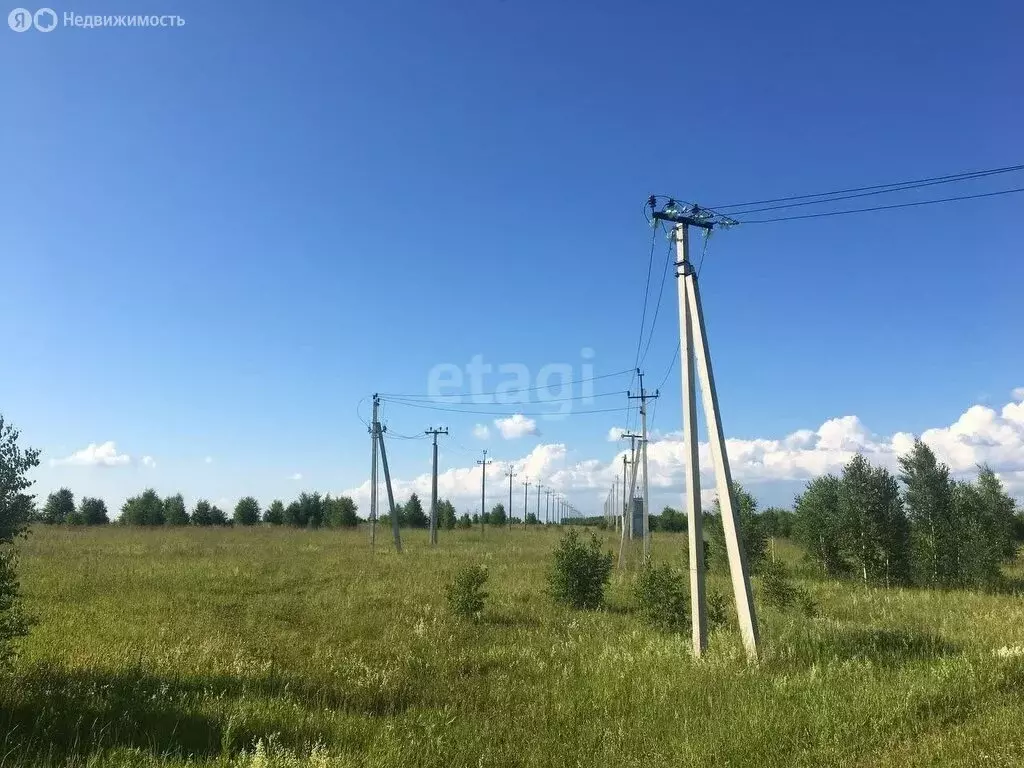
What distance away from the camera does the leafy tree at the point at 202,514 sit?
8050 centimetres

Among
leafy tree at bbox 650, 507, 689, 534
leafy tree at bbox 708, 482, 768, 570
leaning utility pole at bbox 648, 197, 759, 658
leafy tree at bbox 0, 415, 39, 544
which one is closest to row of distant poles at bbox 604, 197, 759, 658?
leaning utility pole at bbox 648, 197, 759, 658

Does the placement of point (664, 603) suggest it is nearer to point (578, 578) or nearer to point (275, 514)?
point (578, 578)

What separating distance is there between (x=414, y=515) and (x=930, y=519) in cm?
6695

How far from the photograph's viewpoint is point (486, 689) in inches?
354

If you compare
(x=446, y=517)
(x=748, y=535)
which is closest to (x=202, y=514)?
(x=446, y=517)

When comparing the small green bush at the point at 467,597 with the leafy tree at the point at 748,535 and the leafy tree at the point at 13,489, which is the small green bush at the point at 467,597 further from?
the leafy tree at the point at 748,535

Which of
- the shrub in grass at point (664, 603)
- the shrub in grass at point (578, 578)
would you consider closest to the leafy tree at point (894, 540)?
the shrub in grass at point (578, 578)

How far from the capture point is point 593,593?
17.1 metres

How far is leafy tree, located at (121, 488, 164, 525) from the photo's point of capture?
79.2m

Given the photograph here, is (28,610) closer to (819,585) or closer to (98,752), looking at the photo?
(98,752)

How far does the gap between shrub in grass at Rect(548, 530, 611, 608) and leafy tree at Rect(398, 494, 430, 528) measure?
67868 mm

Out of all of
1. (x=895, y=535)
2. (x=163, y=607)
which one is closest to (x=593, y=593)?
(x=163, y=607)

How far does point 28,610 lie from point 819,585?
80.3 ft

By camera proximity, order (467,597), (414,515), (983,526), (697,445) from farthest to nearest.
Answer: (414,515) → (983,526) → (467,597) → (697,445)
